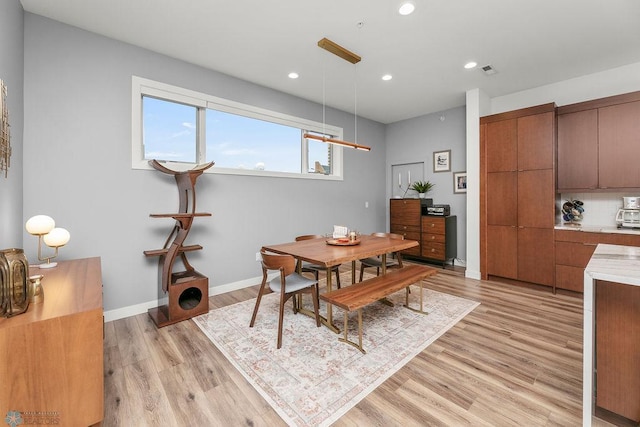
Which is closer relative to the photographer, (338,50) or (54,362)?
(54,362)

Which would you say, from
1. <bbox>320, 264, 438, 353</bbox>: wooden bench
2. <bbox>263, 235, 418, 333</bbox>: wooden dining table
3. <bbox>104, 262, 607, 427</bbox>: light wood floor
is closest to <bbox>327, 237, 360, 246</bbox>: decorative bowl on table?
<bbox>263, 235, 418, 333</bbox>: wooden dining table

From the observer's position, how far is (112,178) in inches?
114

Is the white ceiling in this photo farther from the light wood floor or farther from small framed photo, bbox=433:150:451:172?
the light wood floor

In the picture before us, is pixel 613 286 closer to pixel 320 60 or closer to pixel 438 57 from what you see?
pixel 438 57

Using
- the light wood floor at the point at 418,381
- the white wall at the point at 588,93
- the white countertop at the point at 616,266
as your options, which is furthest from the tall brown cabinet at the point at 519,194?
the white countertop at the point at 616,266

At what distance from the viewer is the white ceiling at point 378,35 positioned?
2.45m

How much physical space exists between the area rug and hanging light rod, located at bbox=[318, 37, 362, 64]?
9.67 ft

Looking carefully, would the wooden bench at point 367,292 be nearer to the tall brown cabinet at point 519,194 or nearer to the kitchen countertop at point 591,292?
the kitchen countertop at point 591,292

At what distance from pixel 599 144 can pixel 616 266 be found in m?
3.15

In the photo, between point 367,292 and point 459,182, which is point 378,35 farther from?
point 459,182

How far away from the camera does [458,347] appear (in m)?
2.35

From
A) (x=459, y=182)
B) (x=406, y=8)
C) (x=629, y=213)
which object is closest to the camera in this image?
(x=406, y=8)

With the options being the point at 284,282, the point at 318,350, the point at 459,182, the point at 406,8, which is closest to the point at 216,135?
the point at 284,282

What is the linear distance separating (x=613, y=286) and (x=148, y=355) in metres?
3.19
